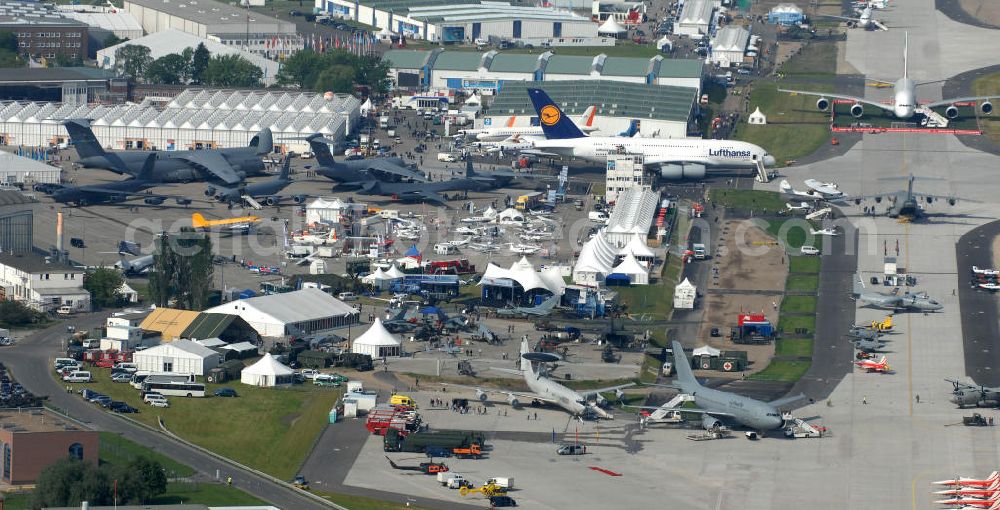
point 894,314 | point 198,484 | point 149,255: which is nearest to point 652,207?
point 894,314

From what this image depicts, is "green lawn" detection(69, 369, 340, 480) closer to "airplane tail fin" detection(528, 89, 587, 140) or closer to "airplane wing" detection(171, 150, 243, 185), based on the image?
"airplane wing" detection(171, 150, 243, 185)

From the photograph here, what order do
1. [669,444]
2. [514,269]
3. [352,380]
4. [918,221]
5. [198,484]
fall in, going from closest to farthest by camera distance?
[198,484] < [669,444] < [352,380] < [514,269] < [918,221]

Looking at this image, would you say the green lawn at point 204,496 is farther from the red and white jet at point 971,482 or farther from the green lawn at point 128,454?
the red and white jet at point 971,482

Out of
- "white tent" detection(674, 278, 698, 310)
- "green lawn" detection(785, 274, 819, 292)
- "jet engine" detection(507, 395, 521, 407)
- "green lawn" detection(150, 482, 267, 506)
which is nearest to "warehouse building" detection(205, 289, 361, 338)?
"jet engine" detection(507, 395, 521, 407)

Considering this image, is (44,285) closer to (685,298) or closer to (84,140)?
(84,140)

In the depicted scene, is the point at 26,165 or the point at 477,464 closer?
the point at 477,464

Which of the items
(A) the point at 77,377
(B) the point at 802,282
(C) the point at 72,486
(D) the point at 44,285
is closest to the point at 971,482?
(C) the point at 72,486

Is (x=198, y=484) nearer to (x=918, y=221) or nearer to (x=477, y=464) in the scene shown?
(x=477, y=464)
